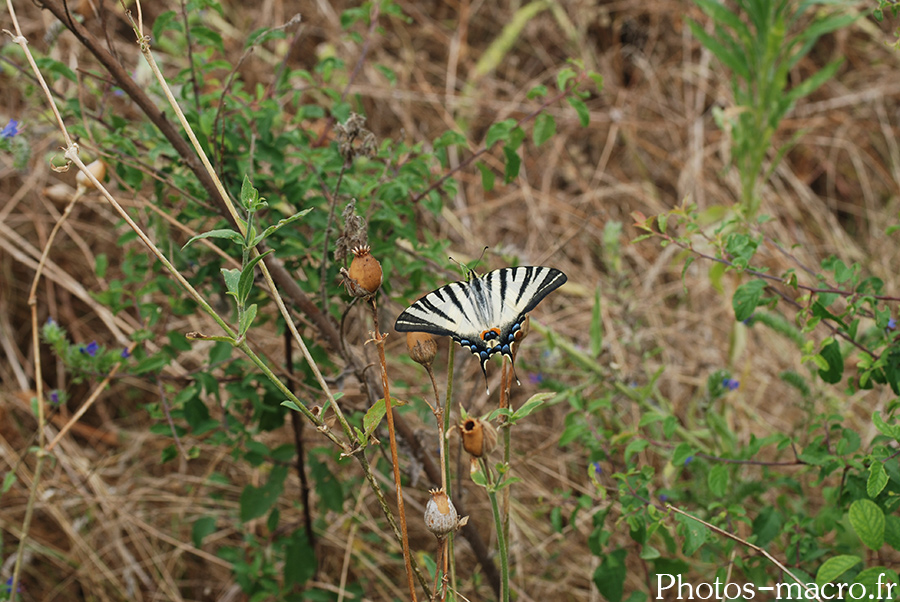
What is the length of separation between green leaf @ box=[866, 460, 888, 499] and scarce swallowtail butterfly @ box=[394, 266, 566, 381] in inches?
25.4

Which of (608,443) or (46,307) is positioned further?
(46,307)

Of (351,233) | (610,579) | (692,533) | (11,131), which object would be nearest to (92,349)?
(11,131)

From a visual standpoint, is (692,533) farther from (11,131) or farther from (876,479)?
(11,131)

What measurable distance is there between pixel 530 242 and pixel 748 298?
2031 mm

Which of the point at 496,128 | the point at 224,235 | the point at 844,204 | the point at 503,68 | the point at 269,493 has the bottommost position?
the point at 269,493

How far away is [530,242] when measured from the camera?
3527mm

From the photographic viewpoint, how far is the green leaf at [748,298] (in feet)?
5.00

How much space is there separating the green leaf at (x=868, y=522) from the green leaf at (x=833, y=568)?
0.04m

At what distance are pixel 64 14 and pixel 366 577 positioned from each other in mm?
1750

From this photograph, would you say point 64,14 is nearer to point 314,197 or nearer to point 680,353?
point 314,197

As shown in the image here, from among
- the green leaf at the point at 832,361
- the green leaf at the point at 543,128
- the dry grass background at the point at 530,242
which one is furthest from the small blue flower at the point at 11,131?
the green leaf at the point at 832,361

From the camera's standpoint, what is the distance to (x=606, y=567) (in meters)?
1.67

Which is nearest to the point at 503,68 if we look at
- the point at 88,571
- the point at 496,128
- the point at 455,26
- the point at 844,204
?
the point at 455,26

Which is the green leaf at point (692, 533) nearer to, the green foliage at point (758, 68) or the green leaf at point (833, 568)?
the green leaf at point (833, 568)
